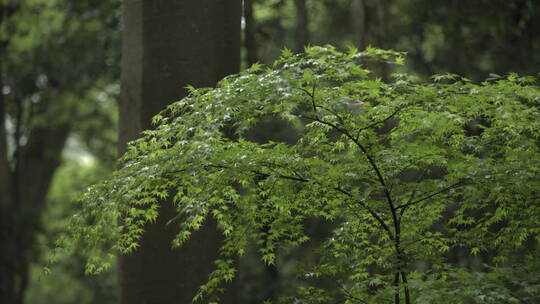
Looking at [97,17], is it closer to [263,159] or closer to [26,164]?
[26,164]

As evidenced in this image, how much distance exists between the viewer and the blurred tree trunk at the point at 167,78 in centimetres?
644

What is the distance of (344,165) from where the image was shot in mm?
4848

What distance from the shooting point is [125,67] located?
278 inches

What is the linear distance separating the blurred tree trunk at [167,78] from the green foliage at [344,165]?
1426 millimetres

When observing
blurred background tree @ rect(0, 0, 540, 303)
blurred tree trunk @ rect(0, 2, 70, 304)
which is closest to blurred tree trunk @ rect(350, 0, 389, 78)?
blurred background tree @ rect(0, 0, 540, 303)

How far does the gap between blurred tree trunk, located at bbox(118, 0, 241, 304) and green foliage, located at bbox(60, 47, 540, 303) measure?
4.68 feet

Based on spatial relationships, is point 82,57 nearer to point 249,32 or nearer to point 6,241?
point 249,32

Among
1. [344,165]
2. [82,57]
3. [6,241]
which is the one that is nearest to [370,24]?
[344,165]

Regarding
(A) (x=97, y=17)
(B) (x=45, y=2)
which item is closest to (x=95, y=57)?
(A) (x=97, y=17)

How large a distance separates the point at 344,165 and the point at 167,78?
2590mm

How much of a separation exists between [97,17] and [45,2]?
527 centimetres

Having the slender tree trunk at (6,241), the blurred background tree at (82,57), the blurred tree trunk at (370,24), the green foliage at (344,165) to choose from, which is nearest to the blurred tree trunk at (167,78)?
the green foliage at (344,165)

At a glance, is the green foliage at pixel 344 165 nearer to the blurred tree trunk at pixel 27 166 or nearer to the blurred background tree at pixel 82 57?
the blurred background tree at pixel 82 57

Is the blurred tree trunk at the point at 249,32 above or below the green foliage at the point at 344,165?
above
